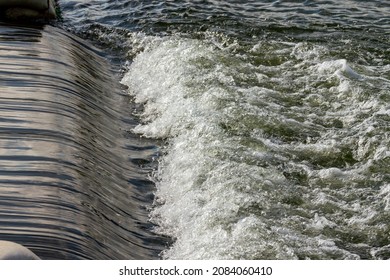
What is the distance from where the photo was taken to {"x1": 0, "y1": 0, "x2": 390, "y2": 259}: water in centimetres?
746

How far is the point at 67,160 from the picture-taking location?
7.81 metres

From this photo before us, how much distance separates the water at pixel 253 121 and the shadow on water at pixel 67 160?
0.28ft

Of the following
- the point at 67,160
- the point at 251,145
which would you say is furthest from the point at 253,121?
the point at 67,160

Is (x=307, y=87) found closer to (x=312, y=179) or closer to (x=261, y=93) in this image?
(x=261, y=93)

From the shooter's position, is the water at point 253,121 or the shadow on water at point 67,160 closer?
the shadow on water at point 67,160

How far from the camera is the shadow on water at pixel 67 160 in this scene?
6684mm

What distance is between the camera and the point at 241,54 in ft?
39.4

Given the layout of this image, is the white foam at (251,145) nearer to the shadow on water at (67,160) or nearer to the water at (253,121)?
the water at (253,121)

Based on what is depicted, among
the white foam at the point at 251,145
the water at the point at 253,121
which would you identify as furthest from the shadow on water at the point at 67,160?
the white foam at the point at 251,145

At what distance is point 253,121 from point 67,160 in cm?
261

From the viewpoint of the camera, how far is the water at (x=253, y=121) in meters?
7.46

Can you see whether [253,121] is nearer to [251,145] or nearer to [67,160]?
[251,145]
